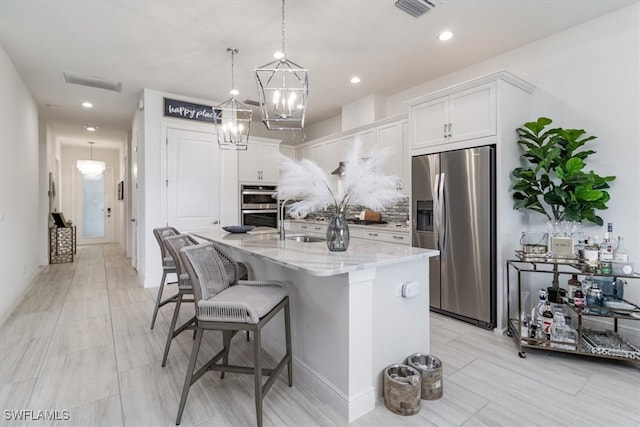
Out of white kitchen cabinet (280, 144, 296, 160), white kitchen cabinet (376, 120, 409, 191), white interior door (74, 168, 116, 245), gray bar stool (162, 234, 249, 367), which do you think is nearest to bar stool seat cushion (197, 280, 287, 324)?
gray bar stool (162, 234, 249, 367)

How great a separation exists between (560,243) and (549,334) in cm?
75

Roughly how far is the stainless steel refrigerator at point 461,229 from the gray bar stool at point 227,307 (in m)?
2.00

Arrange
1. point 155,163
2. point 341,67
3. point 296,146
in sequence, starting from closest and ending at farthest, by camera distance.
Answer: point 341,67 → point 155,163 → point 296,146

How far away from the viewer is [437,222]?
3334mm

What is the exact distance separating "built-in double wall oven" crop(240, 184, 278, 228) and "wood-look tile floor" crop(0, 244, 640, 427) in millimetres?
2620

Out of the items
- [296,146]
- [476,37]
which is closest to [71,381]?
[476,37]

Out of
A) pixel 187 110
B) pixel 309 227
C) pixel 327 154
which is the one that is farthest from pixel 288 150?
pixel 187 110

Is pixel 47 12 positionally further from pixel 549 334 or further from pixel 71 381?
pixel 549 334

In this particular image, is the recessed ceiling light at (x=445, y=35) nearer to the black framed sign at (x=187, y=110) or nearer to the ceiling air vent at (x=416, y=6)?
the ceiling air vent at (x=416, y=6)

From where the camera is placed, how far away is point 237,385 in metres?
2.05

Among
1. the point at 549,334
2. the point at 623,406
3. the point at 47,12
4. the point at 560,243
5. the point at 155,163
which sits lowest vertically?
the point at 623,406

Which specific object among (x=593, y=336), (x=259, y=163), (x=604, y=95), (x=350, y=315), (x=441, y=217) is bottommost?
(x=593, y=336)

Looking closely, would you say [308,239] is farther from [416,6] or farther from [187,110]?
[187,110]

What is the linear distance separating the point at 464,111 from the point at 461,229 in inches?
47.4
